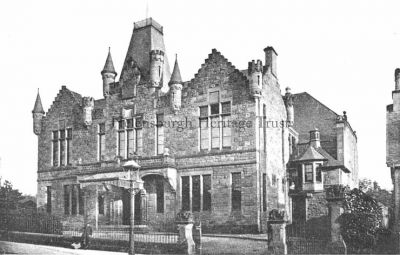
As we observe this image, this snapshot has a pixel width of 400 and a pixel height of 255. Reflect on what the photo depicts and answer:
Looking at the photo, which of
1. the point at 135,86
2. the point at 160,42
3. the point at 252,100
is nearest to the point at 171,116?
the point at 135,86

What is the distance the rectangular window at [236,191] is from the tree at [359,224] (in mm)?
7309

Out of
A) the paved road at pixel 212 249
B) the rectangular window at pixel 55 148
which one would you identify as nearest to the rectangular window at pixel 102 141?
the rectangular window at pixel 55 148

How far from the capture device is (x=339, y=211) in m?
18.6

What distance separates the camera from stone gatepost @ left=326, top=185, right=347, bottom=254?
18141 millimetres

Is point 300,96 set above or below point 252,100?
above

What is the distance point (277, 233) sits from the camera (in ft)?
59.2

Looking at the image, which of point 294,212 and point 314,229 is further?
point 294,212

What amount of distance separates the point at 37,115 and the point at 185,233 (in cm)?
2127

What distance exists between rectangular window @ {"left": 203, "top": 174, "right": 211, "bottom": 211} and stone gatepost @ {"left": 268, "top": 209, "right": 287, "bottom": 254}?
9.85 metres

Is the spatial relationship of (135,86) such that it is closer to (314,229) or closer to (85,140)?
(85,140)

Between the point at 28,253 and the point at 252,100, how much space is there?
14.5 metres

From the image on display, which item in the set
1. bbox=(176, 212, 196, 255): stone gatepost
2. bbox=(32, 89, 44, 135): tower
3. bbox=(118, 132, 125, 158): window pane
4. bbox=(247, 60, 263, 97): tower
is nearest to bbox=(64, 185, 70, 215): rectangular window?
bbox=(32, 89, 44, 135): tower

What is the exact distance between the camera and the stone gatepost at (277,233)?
17.9 meters

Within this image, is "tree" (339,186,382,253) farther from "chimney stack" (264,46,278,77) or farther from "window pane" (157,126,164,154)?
"chimney stack" (264,46,278,77)
